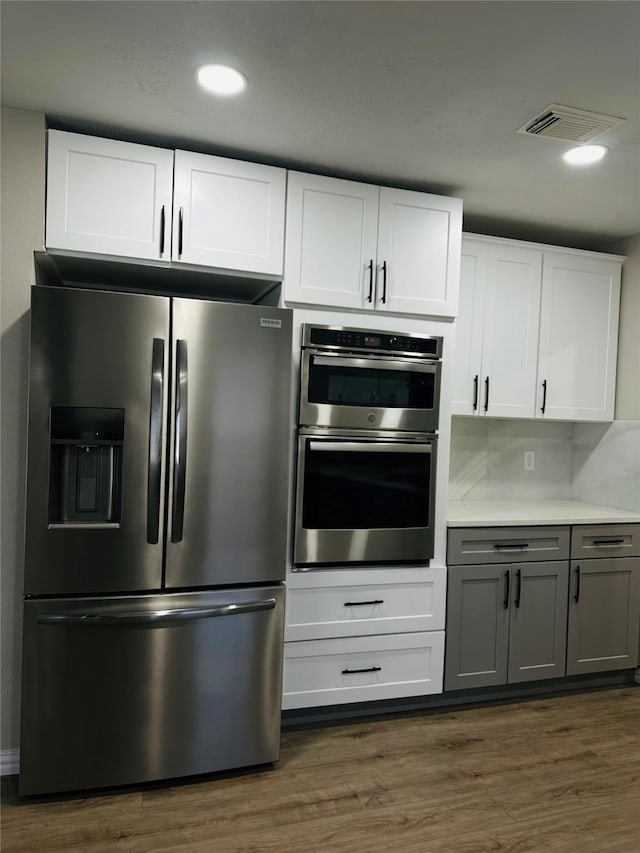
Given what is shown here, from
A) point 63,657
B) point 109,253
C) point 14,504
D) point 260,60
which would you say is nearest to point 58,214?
point 109,253

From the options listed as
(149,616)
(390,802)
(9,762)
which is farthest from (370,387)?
(9,762)

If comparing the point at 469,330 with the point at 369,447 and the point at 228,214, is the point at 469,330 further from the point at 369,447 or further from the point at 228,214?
the point at 228,214

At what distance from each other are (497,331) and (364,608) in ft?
5.52

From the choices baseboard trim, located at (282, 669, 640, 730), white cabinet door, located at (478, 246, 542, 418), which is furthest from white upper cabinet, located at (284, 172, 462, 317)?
baseboard trim, located at (282, 669, 640, 730)

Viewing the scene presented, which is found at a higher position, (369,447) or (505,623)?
(369,447)

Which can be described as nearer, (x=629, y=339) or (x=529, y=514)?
(x=529, y=514)

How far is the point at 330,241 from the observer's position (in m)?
2.68

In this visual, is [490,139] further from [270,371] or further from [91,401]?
[91,401]

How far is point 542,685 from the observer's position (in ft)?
10.5

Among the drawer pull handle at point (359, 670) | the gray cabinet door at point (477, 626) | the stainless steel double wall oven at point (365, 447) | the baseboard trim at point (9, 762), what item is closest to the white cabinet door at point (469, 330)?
the stainless steel double wall oven at point (365, 447)

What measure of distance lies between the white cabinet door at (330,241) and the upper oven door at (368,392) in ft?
0.91

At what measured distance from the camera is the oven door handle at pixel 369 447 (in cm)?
264

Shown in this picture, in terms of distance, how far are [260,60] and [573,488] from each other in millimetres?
3157

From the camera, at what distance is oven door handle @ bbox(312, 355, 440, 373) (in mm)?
2646
